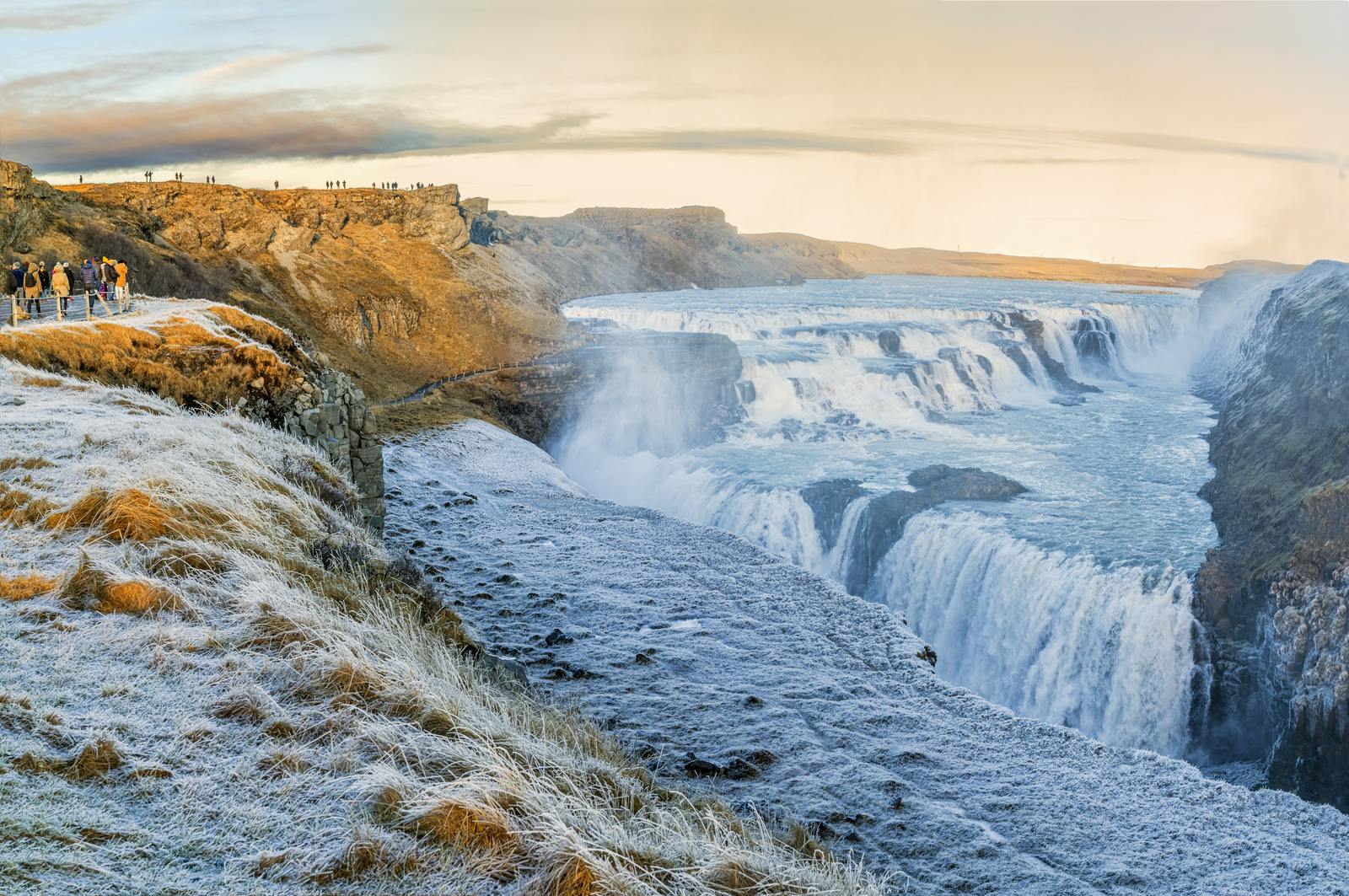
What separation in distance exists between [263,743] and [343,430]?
10824 millimetres

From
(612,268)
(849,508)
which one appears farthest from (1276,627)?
(612,268)

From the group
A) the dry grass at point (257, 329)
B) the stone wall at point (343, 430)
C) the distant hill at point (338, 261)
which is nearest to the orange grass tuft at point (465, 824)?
the stone wall at point (343, 430)

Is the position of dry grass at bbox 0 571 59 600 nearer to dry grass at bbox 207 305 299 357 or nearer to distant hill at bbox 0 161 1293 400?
dry grass at bbox 207 305 299 357

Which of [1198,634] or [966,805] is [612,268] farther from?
[966,805]

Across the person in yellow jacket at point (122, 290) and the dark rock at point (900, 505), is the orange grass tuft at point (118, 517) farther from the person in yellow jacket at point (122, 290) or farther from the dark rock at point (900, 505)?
the dark rock at point (900, 505)

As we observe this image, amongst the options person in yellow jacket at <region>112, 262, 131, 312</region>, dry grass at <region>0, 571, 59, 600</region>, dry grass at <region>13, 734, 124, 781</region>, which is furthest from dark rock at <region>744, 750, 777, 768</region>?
person in yellow jacket at <region>112, 262, 131, 312</region>

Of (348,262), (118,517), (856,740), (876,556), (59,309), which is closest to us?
(118,517)

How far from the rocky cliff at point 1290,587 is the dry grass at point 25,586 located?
1695cm

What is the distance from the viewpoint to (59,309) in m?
17.1

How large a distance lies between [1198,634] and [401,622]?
633 inches

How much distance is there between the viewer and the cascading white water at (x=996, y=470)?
18.8m

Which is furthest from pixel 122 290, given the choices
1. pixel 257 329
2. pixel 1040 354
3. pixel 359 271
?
pixel 359 271

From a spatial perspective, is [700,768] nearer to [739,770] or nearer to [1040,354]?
[739,770]

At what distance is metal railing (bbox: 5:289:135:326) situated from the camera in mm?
16989
